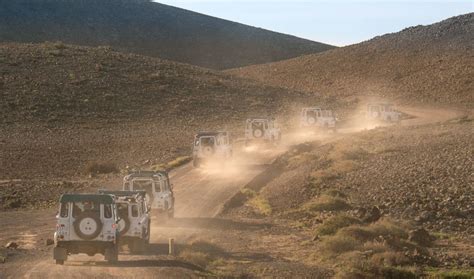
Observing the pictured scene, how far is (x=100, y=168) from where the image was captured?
57562mm

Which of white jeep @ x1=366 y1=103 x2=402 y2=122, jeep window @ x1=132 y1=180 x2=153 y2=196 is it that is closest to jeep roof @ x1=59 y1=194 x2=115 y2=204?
jeep window @ x1=132 y1=180 x2=153 y2=196

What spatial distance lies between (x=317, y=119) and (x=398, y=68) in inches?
2332

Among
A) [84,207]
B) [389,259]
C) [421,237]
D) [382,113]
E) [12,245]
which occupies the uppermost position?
[382,113]

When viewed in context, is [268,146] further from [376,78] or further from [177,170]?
[376,78]

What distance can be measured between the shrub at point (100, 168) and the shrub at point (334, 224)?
1021 inches

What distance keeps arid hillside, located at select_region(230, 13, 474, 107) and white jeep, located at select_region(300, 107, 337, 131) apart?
3432 cm

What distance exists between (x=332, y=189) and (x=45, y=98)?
5766 centimetres

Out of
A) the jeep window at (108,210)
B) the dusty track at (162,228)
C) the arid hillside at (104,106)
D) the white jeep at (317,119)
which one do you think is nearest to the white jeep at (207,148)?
the dusty track at (162,228)

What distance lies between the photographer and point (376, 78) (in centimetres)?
13088

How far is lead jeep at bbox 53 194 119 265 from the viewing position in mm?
25953

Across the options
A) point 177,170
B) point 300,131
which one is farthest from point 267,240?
point 300,131

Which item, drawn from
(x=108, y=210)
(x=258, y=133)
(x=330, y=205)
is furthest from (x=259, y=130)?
(x=108, y=210)

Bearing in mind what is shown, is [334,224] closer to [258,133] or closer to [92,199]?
[92,199]

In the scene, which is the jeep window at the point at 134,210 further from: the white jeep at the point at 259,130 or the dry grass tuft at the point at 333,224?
the white jeep at the point at 259,130
